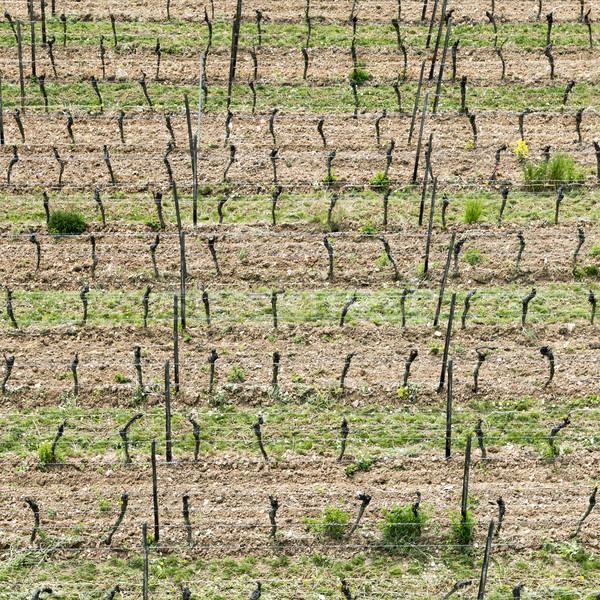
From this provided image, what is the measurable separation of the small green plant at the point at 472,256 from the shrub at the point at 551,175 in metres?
1.69

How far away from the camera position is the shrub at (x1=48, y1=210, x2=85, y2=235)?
14.1 metres

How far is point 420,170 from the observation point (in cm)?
1521

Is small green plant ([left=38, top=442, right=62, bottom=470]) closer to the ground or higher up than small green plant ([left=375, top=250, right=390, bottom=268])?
closer to the ground

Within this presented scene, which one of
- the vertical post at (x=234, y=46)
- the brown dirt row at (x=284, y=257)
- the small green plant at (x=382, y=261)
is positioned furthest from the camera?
the vertical post at (x=234, y=46)

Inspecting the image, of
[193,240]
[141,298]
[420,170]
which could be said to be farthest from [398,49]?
[141,298]

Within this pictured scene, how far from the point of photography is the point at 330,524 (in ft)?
33.8

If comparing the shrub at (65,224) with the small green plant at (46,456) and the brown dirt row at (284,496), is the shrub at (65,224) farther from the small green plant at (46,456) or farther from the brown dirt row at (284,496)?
the brown dirt row at (284,496)

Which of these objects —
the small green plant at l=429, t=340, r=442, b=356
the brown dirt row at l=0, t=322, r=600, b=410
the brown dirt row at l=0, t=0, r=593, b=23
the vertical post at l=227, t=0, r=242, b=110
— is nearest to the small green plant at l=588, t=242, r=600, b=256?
the brown dirt row at l=0, t=322, r=600, b=410

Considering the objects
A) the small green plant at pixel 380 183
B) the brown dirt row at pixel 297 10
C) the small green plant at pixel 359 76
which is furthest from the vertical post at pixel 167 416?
the brown dirt row at pixel 297 10

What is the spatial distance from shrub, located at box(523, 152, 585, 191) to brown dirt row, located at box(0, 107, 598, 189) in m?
0.27

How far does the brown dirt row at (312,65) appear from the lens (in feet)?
56.1

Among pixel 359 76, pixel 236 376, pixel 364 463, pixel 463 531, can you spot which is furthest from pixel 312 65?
pixel 463 531

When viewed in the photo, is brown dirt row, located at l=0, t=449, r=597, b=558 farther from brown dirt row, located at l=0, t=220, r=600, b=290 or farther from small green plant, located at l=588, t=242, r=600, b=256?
small green plant, located at l=588, t=242, r=600, b=256

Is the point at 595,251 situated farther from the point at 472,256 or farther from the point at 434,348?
the point at 434,348
